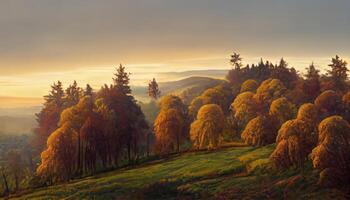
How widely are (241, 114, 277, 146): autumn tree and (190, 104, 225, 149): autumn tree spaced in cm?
801

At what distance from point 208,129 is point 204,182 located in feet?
87.3

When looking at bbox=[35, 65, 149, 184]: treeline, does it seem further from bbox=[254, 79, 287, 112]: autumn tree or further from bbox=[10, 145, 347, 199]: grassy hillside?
bbox=[254, 79, 287, 112]: autumn tree

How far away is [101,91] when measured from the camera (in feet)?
321

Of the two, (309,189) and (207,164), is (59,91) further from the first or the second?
(309,189)

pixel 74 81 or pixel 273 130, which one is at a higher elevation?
pixel 74 81

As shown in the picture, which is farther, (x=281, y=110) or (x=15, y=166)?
(x=15, y=166)

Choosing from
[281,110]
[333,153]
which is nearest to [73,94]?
[281,110]

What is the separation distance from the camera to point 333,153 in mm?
55469

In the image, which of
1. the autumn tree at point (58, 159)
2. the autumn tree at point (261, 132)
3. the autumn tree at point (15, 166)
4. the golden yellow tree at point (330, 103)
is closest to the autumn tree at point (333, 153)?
the autumn tree at point (261, 132)

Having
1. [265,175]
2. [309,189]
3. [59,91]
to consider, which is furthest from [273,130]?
[59,91]

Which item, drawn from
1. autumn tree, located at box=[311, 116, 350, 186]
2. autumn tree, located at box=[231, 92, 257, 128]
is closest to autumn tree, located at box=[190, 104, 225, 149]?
autumn tree, located at box=[231, 92, 257, 128]

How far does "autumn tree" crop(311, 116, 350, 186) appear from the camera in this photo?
5234 cm

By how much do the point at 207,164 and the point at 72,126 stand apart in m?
31.9

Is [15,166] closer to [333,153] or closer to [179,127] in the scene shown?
[179,127]
